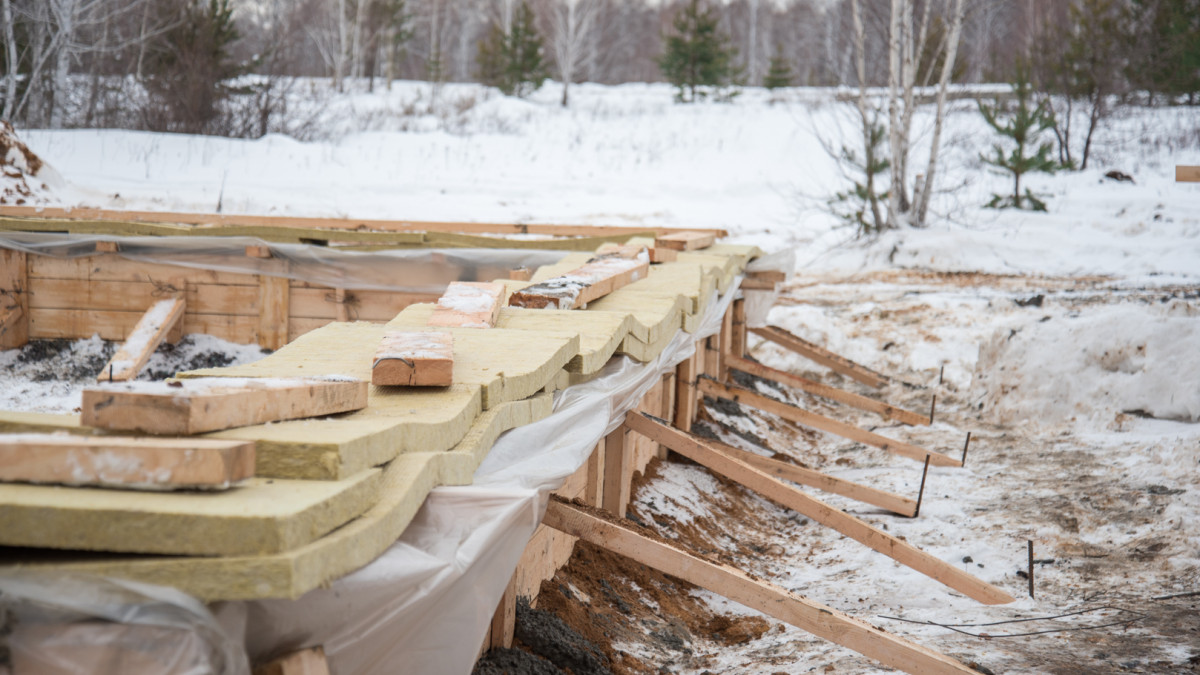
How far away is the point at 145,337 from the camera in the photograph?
5547mm

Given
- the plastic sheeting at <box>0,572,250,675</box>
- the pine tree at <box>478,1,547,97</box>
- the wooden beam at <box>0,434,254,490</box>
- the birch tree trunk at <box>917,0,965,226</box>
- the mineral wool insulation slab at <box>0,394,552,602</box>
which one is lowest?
the plastic sheeting at <box>0,572,250,675</box>

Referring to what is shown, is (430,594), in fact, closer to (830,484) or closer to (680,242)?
(830,484)

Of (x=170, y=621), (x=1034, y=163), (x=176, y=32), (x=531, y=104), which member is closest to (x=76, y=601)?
(x=170, y=621)

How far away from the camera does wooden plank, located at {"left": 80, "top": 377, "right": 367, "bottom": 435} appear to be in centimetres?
160

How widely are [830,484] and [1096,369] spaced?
3139mm

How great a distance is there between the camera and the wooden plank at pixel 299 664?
1.50 m

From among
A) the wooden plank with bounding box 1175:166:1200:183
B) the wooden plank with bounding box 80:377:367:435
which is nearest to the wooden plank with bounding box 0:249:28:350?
→ the wooden plank with bounding box 80:377:367:435

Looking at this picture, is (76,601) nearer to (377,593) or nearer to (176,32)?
(377,593)

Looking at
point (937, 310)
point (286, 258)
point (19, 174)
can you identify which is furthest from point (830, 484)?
point (19, 174)

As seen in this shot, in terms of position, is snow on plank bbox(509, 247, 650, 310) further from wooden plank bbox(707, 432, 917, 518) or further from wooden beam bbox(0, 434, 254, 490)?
wooden beam bbox(0, 434, 254, 490)

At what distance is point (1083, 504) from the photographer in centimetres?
471

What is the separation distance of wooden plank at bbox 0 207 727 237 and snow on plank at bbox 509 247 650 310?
2757 mm

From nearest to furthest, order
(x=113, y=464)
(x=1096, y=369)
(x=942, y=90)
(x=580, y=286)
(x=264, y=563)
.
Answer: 1. (x=264, y=563)
2. (x=113, y=464)
3. (x=580, y=286)
4. (x=1096, y=369)
5. (x=942, y=90)

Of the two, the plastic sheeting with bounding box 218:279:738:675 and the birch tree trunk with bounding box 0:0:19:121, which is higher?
the birch tree trunk with bounding box 0:0:19:121
